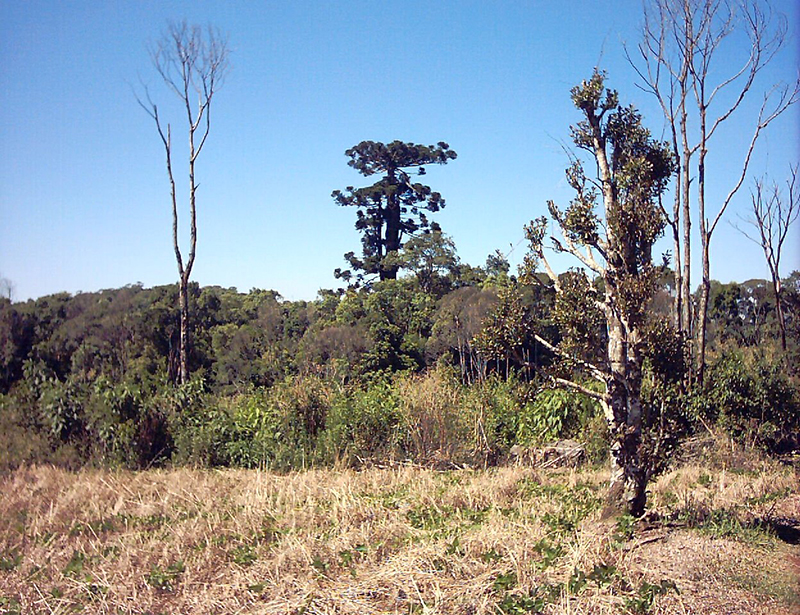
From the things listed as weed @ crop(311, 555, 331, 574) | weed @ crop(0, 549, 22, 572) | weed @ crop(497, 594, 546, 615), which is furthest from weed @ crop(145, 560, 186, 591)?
weed @ crop(497, 594, 546, 615)

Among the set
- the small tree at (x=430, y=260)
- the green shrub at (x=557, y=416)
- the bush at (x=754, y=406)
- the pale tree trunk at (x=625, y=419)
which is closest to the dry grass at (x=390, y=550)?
the pale tree trunk at (x=625, y=419)

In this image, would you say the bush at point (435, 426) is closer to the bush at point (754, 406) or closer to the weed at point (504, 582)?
the bush at point (754, 406)

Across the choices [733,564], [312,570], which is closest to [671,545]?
[733,564]

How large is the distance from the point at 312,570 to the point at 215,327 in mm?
25076

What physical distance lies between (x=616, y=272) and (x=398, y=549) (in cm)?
278

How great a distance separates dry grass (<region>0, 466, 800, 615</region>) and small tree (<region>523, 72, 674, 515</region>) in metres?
0.85

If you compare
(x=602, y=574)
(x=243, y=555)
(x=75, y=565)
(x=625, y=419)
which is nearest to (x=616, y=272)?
(x=625, y=419)

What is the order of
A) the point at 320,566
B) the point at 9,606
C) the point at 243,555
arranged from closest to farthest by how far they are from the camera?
the point at 9,606 → the point at 320,566 → the point at 243,555

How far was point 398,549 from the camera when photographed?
5.14m

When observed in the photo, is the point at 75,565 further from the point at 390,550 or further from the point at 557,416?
the point at 557,416

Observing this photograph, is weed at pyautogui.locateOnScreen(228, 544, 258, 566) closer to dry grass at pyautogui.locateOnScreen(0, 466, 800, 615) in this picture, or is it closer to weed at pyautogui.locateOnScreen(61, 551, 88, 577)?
dry grass at pyautogui.locateOnScreen(0, 466, 800, 615)

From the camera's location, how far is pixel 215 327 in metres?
28.8

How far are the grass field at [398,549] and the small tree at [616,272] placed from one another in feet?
2.54

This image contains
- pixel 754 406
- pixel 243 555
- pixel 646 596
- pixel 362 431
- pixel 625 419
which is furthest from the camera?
pixel 362 431
